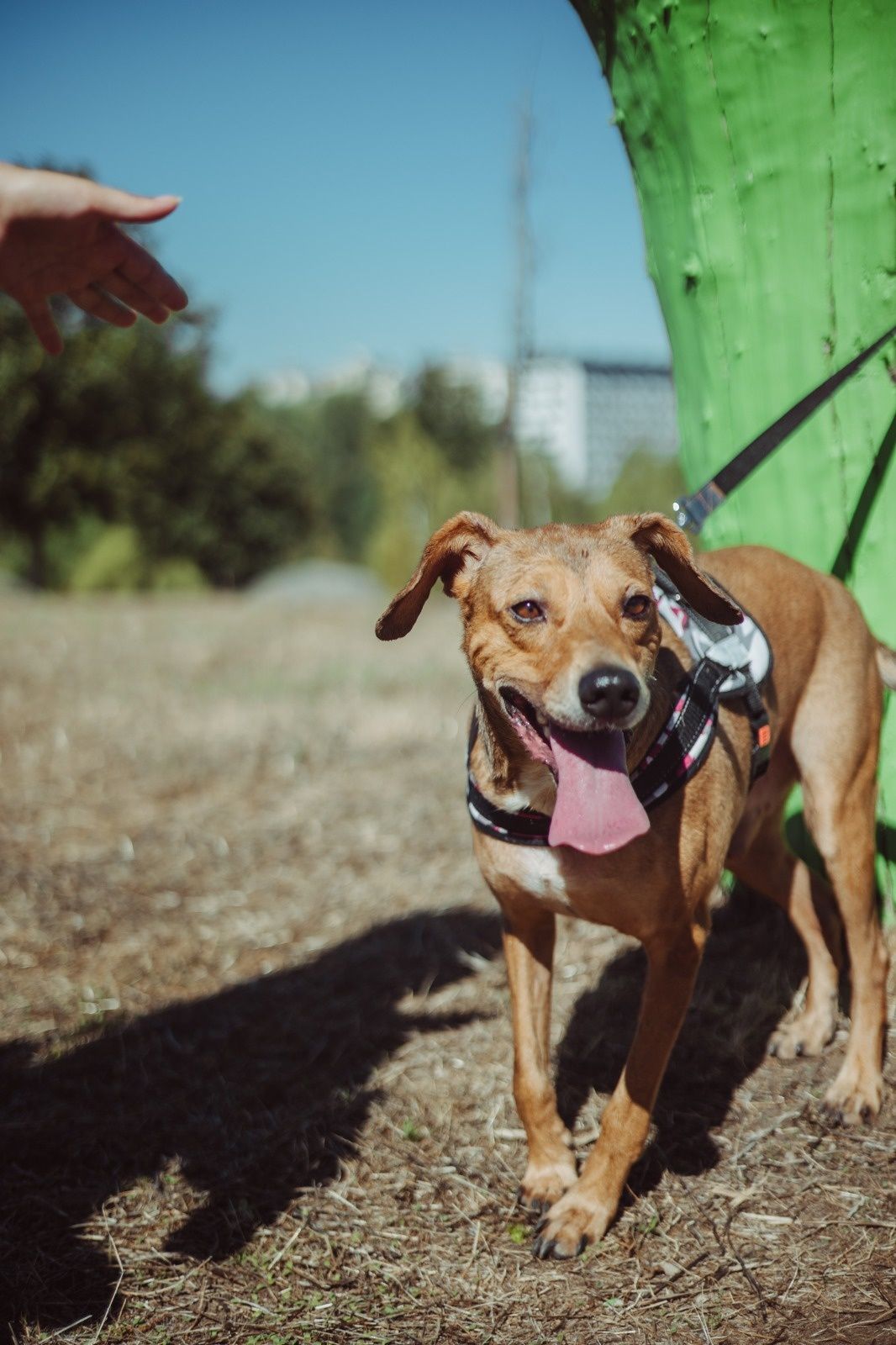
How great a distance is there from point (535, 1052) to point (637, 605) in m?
1.41

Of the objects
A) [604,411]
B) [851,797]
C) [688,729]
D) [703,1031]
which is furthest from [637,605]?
[604,411]

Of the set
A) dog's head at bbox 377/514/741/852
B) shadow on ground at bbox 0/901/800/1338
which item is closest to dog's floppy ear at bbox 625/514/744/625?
dog's head at bbox 377/514/741/852

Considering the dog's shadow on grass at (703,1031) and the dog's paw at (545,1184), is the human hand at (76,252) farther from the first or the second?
the dog's shadow on grass at (703,1031)

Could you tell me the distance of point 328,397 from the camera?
79750mm

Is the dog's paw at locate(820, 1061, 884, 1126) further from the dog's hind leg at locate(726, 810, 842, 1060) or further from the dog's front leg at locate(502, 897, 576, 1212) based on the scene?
the dog's front leg at locate(502, 897, 576, 1212)

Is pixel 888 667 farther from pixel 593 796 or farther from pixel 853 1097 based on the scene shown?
pixel 593 796

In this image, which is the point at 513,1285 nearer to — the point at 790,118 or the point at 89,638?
the point at 790,118

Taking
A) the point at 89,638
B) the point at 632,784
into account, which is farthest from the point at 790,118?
the point at 89,638

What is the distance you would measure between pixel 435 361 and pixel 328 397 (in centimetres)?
3276

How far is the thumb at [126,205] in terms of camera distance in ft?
8.70

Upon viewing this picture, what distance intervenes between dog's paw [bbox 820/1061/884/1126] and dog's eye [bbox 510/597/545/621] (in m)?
1.95

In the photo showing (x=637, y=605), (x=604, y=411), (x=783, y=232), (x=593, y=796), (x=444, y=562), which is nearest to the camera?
(x=593, y=796)

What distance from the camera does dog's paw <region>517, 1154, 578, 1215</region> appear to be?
3.17 metres

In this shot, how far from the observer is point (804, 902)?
4.20 m
